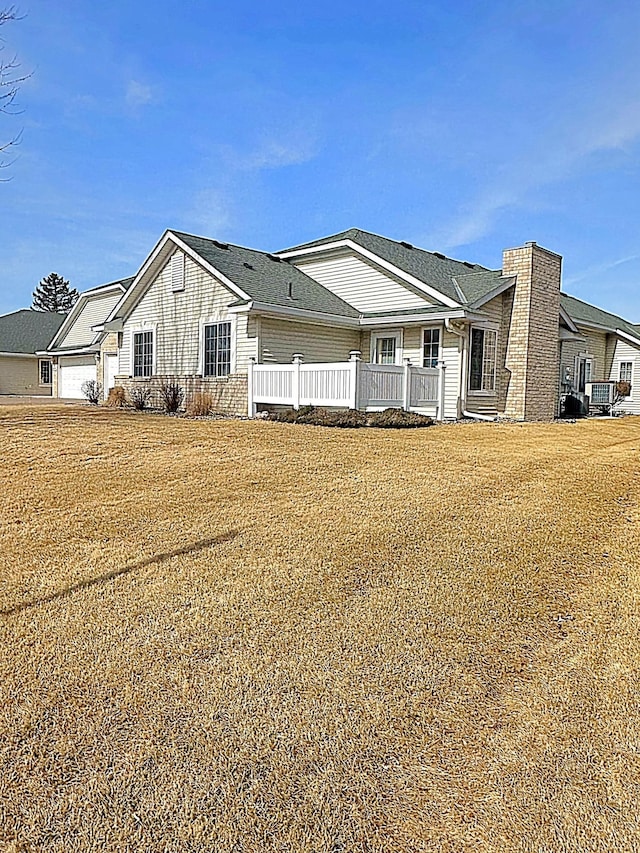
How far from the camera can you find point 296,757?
2846mm

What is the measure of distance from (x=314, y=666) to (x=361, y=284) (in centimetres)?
1569

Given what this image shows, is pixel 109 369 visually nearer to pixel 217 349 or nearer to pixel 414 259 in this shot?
pixel 217 349

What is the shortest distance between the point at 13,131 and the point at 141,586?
33.1 feet

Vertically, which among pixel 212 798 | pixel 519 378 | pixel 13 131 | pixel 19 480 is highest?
pixel 13 131

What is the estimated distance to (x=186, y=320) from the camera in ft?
59.8

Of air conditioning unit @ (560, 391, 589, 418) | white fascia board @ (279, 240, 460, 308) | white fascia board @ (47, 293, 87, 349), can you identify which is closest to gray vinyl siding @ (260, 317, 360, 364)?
white fascia board @ (279, 240, 460, 308)

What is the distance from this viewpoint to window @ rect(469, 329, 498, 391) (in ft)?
53.2

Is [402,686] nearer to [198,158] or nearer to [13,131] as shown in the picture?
[13,131]

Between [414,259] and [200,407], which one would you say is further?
[414,259]

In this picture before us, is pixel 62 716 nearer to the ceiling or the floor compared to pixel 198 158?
nearer to the floor

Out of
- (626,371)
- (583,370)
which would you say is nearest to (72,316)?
(583,370)

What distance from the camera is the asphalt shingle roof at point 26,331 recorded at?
110 feet

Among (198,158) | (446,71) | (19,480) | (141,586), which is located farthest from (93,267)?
(141,586)

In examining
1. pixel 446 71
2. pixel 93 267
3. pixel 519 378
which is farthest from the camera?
pixel 93 267
